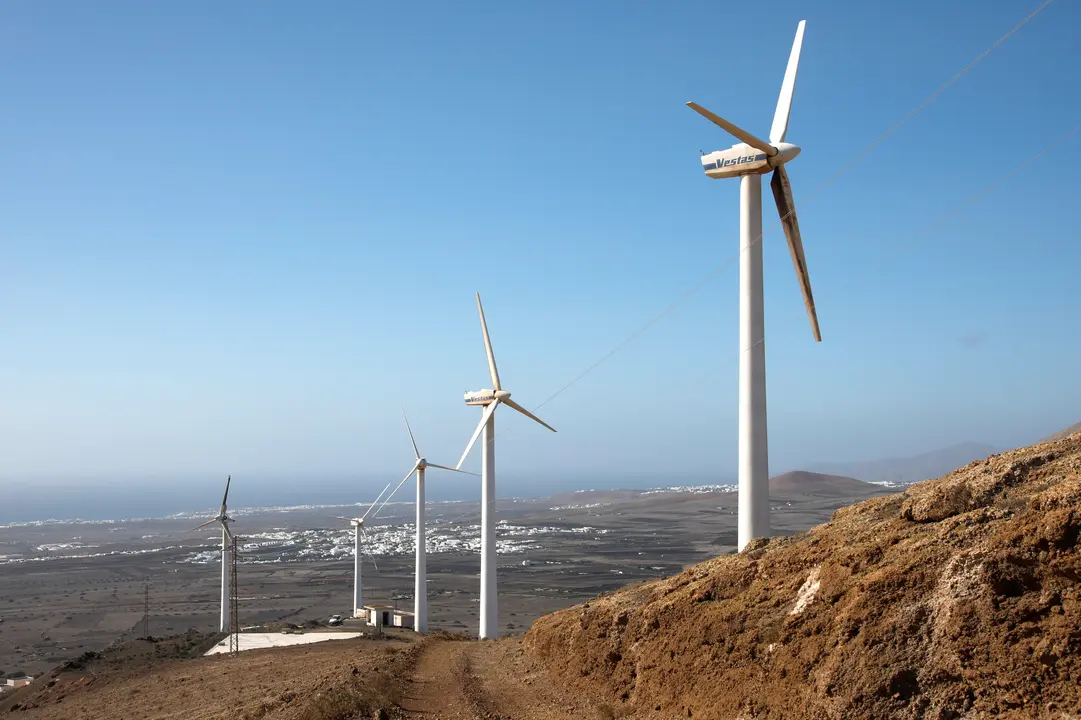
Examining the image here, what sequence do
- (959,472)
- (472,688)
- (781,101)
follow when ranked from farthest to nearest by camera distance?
(781,101) < (472,688) < (959,472)

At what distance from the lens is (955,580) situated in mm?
Result: 11305

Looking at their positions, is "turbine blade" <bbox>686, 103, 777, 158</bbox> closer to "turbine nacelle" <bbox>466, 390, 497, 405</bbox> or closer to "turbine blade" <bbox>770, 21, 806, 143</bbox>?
"turbine blade" <bbox>770, 21, 806, 143</bbox>

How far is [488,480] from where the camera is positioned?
44.2m

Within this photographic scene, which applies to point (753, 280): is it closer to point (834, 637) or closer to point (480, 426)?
point (834, 637)

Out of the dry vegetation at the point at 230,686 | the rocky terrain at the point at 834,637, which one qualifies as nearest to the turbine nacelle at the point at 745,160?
the rocky terrain at the point at 834,637

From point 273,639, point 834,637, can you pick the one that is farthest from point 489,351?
point 834,637

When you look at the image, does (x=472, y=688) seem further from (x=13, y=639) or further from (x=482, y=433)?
(x=13, y=639)

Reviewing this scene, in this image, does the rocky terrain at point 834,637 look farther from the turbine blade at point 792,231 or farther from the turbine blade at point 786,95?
the turbine blade at point 786,95

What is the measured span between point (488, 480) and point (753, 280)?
27.4m

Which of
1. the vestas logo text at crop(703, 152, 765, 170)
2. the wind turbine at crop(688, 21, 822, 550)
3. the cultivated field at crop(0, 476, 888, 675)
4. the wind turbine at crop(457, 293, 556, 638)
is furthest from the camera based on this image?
the cultivated field at crop(0, 476, 888, 675)

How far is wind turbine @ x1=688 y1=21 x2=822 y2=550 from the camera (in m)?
19.2

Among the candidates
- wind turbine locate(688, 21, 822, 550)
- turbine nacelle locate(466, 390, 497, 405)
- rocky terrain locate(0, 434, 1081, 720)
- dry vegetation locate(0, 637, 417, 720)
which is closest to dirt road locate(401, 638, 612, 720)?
rocky terrain locate(0, 434, 1081, 720)

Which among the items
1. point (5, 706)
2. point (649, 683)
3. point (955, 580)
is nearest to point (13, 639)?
point (5, 706)

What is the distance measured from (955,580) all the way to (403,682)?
14.8m
